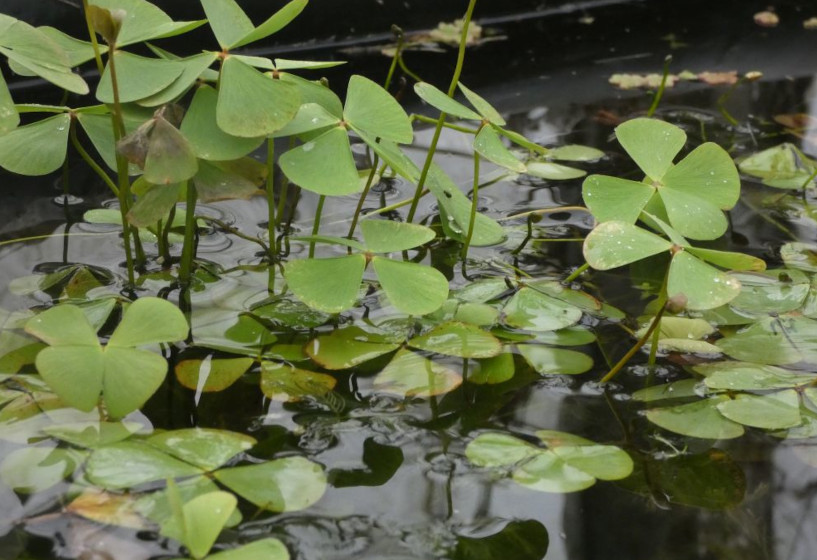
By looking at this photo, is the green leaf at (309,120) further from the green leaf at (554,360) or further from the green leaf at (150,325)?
the green leaf at (554,360)

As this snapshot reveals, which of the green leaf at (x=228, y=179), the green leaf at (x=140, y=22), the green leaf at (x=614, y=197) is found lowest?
the green leaf at (x=228, y=179)

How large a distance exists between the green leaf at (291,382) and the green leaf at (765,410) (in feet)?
1.57

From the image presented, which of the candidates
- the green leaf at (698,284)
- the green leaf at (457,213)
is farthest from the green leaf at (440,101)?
the green leaf at (698,284)

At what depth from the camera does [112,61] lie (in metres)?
1.10

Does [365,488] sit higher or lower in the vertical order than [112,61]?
lower

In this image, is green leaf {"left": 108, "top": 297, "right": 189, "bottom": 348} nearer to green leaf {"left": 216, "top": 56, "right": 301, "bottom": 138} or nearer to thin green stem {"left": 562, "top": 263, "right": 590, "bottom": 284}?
green leaf {"left": 216, "top": 56, "right": 301, "bottom": 138}

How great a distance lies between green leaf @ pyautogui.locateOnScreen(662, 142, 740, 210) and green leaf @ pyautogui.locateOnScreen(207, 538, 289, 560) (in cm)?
76

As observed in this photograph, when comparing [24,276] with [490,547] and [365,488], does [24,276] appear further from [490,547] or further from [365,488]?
[490,547]

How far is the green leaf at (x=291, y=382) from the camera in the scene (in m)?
1.06

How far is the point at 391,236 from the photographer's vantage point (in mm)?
1181

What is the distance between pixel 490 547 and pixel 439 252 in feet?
2.06

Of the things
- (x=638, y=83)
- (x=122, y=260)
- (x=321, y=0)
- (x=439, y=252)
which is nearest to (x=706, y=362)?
(x=439, y=252)

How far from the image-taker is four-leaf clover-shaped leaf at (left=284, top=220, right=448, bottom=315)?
43.7 inches

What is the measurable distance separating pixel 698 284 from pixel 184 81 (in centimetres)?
69
